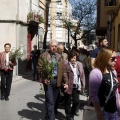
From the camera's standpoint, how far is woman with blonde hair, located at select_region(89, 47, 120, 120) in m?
4.16

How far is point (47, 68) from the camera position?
738cm

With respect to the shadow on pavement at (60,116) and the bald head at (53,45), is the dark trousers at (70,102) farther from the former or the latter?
the bald head at (53,45)

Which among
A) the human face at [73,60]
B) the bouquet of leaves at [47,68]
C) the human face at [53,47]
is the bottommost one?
the bouquet of leaves at [47,68]

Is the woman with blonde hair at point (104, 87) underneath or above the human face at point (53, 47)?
underneath

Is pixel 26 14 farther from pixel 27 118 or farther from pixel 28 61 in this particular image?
pixel 27 118

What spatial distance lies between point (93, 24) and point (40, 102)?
31.1m

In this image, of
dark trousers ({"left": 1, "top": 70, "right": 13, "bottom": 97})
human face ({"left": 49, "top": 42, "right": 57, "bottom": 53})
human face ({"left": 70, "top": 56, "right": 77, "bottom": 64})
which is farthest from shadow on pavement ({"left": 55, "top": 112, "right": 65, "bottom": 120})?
dark trousers ({"left": 1, "top": 70, "right": 13, "bottom": 97})

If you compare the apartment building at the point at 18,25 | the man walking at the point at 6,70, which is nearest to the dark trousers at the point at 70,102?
the man walking at the point at 6,70

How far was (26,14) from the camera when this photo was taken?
2298 cm

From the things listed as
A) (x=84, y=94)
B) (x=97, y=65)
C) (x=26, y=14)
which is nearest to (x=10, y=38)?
(x=26, y=14)

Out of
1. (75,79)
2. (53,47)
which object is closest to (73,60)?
(75,79)

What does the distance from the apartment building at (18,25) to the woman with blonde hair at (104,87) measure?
51.2 feet

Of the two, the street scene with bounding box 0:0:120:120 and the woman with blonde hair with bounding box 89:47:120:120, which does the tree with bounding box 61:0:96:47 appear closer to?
the street scene with bounding box 0:0:120:120

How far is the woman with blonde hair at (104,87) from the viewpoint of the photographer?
4.16 metres
